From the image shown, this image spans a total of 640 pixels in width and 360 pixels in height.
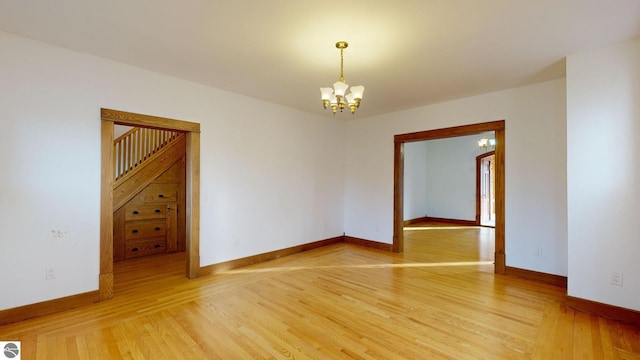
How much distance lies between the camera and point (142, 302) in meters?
3.23

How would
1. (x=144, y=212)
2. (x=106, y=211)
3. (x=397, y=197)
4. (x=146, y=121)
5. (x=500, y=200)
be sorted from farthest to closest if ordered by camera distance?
(x=397, y=197), (x=144, y=212), (x=500, y=200), (x=146, y=121), (x=106, y=211)

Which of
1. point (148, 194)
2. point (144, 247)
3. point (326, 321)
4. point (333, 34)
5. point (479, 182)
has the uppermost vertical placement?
point (333, 34)

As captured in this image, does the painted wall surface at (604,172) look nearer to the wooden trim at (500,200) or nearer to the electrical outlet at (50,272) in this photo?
the wooden trim at (500,200)

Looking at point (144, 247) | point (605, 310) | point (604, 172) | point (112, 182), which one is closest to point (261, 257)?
point (144, 247)

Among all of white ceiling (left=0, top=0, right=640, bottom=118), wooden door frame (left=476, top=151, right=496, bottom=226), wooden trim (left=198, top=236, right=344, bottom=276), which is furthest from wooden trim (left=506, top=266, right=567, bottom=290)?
wooden door frame (left=476, top=151, right=496, bottom=226)

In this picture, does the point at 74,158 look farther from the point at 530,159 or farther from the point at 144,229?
the point at 530,159

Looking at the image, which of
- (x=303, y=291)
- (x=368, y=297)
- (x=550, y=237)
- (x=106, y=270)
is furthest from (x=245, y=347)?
(x=550, y=237)

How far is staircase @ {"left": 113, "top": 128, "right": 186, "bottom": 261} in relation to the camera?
4977 millimetres

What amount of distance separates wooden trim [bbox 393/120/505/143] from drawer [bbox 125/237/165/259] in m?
4.95

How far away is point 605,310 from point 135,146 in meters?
7.09

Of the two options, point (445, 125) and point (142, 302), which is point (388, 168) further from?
point (142, 302)

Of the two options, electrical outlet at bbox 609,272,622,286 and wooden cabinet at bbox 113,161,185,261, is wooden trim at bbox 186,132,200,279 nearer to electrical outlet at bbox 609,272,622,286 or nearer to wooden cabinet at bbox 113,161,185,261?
wooden cabinet at bbox 113,161,185,261

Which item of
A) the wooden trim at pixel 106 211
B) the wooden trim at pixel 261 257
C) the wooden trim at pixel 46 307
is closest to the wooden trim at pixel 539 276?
the wooden trim at pixel 261 257

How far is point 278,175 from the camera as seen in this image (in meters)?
5.25
